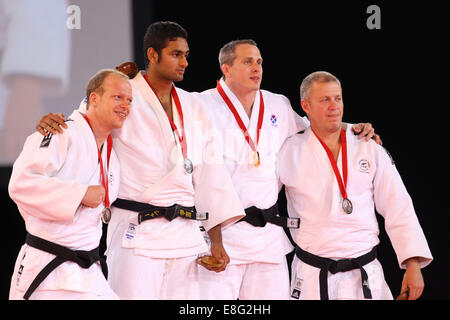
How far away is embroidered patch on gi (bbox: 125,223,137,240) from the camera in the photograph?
3148 mm

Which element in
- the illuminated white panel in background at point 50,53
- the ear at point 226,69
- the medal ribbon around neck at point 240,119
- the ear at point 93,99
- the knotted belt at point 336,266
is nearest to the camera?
the ear at point 93,99

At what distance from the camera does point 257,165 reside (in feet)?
11.8

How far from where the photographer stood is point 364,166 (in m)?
3.60

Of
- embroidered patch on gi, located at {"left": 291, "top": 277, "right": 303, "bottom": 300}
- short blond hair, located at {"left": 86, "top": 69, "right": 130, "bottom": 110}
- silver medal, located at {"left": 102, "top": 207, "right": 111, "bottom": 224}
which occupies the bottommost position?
embroidered patch on gi, located at {"left": 291, "top": 277, "right": 303, "bottom": 300}

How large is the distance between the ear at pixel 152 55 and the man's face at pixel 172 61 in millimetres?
22

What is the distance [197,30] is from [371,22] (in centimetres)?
142

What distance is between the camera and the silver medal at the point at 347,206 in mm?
3475

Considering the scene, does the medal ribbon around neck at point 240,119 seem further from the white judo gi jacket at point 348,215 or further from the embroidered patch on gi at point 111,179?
the embroidered patch on gi at point 111,179

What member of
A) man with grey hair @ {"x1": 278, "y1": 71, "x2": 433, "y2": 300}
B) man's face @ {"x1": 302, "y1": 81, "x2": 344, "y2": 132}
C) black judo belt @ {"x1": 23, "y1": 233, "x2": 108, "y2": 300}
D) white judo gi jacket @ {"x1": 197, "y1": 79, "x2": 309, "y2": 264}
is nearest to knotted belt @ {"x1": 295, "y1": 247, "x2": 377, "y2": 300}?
man with grey hair @ {"x1": 278, "y1": 71, "x2": 433, "y2": 300}

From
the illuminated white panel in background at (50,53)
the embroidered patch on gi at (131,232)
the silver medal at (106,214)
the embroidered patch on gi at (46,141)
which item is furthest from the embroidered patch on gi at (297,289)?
the illuminated white panel in background at (50,53)

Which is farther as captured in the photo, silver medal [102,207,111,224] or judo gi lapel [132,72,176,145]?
judo gi lapel [132,72,176,145]

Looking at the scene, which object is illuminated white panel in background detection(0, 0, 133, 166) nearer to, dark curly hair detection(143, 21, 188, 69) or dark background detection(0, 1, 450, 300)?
dark background detection(0, 1, 450, 300)
